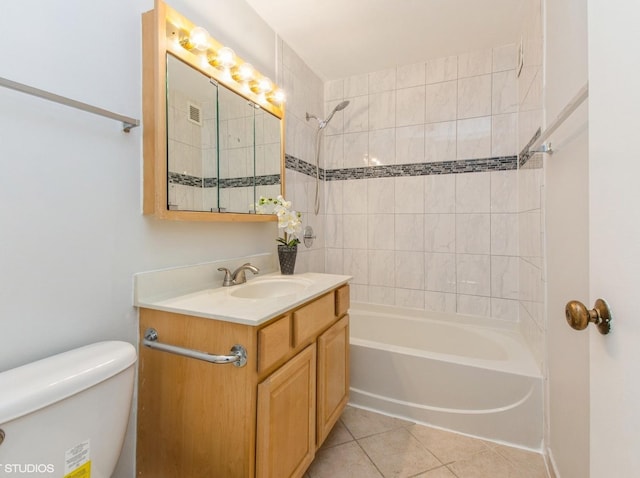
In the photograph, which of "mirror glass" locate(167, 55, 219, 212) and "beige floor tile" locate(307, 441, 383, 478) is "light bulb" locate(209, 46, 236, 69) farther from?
"beige floor tile" locate(307, 441, 383, 478)

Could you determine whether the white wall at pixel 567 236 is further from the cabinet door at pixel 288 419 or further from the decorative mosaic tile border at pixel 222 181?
the decorative mosaic tile border at pixel 222 181

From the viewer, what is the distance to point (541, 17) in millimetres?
1489

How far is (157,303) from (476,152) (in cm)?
226

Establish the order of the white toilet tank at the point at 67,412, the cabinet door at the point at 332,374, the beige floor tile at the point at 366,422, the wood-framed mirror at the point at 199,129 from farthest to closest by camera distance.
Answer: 1. the beige floor tile at the point at 366,422
2. the cabinet door at the point at 332,374
3. the wood-framed mirror at the point at 199,129
4. the white toilet tank at the point at 67,412

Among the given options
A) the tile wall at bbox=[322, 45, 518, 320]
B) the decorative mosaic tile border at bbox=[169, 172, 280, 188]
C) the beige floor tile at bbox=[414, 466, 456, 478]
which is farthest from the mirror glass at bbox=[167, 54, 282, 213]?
the beige floor tile at bbox=[414, 466, 456, 478]

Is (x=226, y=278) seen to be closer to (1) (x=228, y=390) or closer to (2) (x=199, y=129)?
(1) (x=228, y=390)

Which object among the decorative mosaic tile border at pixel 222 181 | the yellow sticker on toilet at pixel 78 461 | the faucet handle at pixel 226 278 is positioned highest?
the decorative mosaic tile border at pixel 222 181

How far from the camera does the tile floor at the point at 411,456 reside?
1.39m

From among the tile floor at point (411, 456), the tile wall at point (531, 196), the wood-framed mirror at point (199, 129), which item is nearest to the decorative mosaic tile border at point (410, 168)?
the tile wall at point (531, 196)

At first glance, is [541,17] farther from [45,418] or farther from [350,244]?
[45,418]

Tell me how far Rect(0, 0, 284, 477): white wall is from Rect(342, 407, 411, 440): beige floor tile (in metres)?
1.08

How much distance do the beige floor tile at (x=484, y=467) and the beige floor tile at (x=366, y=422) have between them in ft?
1.17

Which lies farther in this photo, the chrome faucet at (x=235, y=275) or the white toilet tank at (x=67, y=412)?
the chrome faucet at (x=235, y=275)

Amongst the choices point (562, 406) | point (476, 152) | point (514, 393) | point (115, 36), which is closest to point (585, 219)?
point (562, 406)
